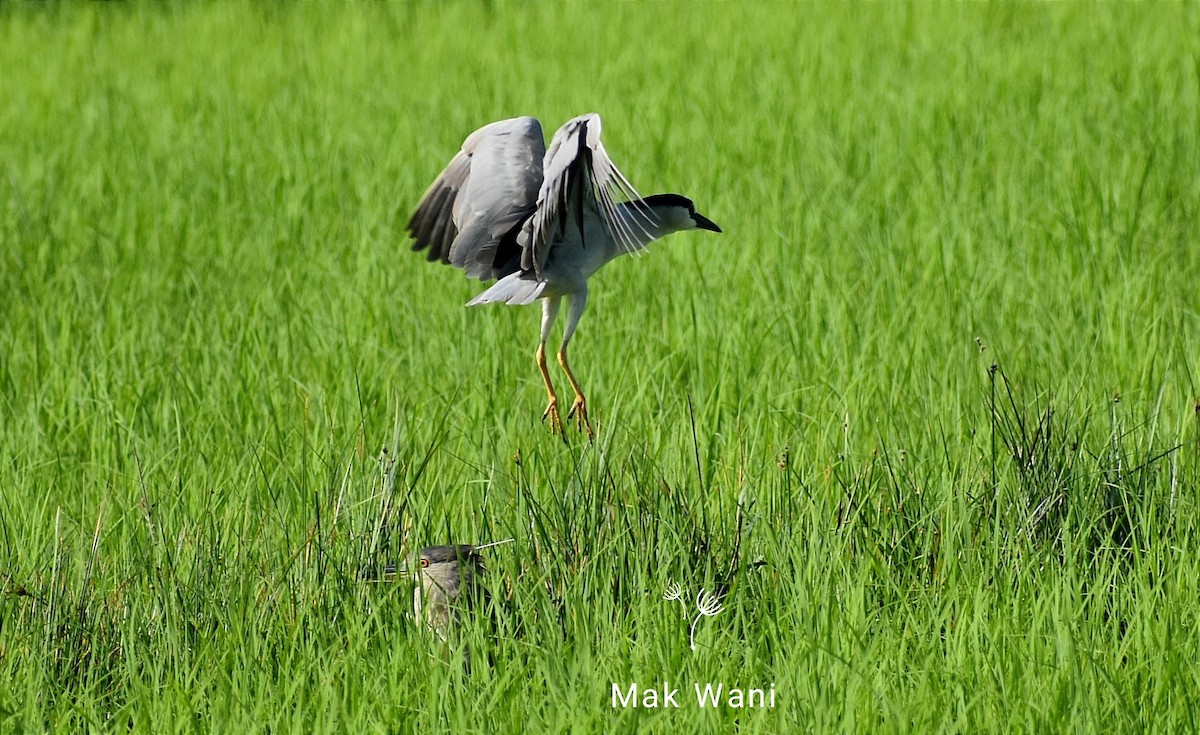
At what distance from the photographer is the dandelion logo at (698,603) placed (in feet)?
9.02

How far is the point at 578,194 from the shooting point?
290 centimetres

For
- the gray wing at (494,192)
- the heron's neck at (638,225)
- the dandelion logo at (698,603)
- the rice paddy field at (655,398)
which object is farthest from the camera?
the gray wing at (494,192)

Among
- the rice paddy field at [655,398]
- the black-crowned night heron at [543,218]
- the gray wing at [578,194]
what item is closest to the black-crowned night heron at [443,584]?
the rice paddy field at [655,398]

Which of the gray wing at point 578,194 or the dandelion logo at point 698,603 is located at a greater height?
the gray wing at point 578,194

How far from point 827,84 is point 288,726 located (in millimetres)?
5757

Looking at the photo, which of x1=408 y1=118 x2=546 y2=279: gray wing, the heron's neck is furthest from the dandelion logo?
x1=408 y1=118 x2=546 y2=279: gray wing

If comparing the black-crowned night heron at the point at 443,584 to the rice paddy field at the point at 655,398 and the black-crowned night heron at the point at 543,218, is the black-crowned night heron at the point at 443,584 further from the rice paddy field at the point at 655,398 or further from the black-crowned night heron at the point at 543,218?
the black-crowned night heron at the point at 543,218

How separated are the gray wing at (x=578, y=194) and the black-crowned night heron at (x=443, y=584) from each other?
63 centimetres

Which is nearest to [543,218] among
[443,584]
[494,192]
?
[494,192]

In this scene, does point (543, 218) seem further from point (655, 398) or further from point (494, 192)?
point (655, 398)

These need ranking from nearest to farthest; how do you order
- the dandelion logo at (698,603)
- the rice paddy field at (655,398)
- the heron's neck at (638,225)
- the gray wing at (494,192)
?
the rice paddy field at (655,398), the dandelion logo at (698,603), the heron's neck at (638,225), the gray wing at (494,192)

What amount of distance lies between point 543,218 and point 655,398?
1506 millimetres

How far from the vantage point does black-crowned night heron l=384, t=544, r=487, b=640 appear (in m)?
2.84

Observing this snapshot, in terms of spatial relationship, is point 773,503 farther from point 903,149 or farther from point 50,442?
point 903,149
